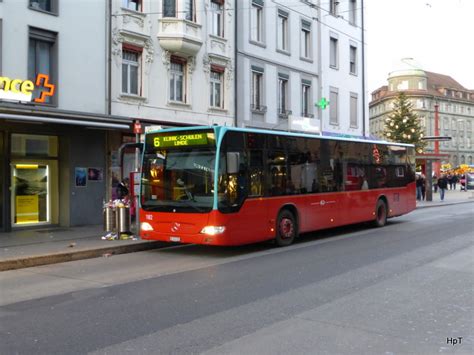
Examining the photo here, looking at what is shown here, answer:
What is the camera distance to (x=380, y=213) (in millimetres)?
16984

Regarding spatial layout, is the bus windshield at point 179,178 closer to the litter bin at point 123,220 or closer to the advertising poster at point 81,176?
the litter bin at point 123,220

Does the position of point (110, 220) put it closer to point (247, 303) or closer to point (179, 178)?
point (179, 178)

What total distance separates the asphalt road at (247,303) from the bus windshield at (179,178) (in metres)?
1.22

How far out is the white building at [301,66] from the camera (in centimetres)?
2284

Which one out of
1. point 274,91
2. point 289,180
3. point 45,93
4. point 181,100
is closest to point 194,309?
point 289,180

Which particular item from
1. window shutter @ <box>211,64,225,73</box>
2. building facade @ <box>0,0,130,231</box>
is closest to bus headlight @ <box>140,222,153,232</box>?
building facade @ <box>0,0,130,231</box>

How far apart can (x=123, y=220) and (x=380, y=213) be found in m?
8.82

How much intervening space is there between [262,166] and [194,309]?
5781 mm

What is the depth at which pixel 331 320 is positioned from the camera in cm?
573

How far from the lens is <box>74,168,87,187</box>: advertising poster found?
15.8 m

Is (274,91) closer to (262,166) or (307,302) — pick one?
(262,166)

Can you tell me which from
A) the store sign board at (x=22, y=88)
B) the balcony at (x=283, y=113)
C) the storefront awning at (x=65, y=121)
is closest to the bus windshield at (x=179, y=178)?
the storefront awning at (x=65, y=121)

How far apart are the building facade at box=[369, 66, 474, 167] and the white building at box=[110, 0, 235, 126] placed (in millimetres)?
81368

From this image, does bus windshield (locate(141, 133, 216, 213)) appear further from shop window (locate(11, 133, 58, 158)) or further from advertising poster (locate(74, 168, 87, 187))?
shop window (locate(11, 133, 58, 158))
